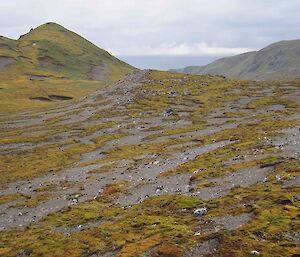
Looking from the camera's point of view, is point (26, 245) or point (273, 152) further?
point (273, 152)

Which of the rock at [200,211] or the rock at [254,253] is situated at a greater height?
the rock at [254,253]

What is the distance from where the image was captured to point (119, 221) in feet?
116

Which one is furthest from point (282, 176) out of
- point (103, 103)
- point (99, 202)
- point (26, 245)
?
point (103, 103)

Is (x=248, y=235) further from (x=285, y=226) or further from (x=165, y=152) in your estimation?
(x=165, y=152)

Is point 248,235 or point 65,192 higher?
point 248,235

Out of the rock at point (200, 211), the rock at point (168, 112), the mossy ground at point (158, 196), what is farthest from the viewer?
the rock at point (168, 112)

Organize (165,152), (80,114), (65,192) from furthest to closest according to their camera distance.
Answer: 1. (80,114)
2. (165,152)
3. (65,192)

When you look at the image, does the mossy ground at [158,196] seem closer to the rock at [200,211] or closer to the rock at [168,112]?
the rock at [200,211]

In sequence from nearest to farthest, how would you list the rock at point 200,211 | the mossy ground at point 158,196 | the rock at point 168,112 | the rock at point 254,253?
1. the rock at point 254,253
2. the mossy ground at point 158,196
3. the rock at point 200,211
4. the rock at point 168,112

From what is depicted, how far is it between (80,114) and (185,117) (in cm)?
3885

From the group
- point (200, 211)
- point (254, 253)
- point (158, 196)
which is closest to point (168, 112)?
point (158, 196)

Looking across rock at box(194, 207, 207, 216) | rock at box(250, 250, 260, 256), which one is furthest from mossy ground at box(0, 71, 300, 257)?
rock at box(194, 207, 207, 216)

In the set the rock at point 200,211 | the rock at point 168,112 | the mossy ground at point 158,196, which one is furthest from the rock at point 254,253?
the rock at point 168,112

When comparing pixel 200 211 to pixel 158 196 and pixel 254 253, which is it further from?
pixel 254 253
